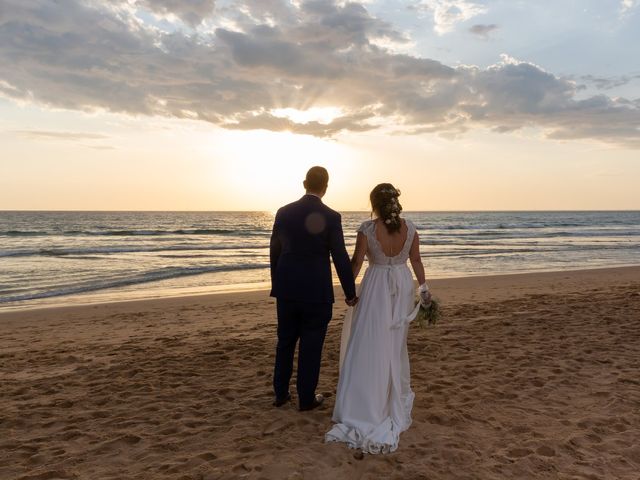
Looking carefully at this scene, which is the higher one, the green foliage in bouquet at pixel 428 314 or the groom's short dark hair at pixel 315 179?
the groom's short dark hair at pixel 315 179

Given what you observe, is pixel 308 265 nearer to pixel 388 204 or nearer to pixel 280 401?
pixel 388 204

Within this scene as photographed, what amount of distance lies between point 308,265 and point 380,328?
878mm

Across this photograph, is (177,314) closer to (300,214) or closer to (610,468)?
(300,214)

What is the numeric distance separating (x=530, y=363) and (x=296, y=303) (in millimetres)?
3731

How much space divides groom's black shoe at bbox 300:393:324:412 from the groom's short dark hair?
2.14 metres

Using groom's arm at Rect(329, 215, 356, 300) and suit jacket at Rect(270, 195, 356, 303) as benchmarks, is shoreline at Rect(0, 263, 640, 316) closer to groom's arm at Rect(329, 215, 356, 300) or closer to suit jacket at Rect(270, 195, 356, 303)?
suit jacket at Rect(270, 195, 356, 303)

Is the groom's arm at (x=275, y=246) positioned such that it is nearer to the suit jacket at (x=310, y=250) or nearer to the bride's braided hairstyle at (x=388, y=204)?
the suit jacket at (x=310, y=250)

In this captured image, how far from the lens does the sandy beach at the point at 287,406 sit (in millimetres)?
3736

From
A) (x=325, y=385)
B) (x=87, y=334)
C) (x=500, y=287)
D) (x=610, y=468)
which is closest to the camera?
(x=610, y=468)

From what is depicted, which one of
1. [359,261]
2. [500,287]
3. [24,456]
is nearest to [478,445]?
[359,261]

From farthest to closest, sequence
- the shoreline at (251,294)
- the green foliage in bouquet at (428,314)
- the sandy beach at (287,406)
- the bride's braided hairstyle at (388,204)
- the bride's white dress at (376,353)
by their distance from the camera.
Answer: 1. the shoreline at (251,294)
2. the green foliage in bouquet at (428,314)
3. the bride's braided hairstyle at (388,204)
4. the bride's white dress at (376,353)
5. the sandy beach at (287,406)

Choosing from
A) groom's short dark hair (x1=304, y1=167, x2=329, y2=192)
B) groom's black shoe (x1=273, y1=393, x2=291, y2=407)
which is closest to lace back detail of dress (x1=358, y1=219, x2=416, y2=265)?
groom's short dark hair (x1=304, y1=167, x2=329, y2=192)

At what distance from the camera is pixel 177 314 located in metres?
10.9

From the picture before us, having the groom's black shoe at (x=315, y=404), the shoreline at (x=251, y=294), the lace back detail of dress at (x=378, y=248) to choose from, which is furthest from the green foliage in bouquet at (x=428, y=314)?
the shoreline at (x=251, y=294)
